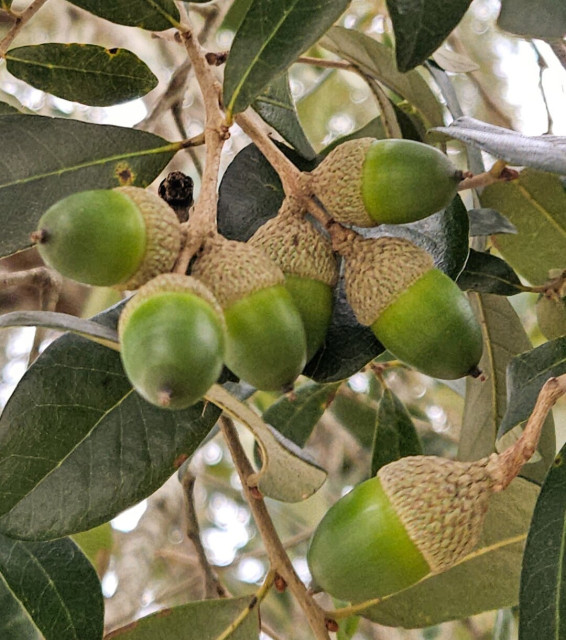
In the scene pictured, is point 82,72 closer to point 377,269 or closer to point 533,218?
point 377,269

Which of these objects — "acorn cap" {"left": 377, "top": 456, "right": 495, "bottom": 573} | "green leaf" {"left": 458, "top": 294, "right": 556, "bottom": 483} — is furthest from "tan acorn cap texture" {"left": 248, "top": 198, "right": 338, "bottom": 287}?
Result: "green leaf" {"left": 458, "top": 294, "right": 556, "bottom": 483}

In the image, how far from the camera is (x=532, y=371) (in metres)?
0.98

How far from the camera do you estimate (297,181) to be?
0.95m

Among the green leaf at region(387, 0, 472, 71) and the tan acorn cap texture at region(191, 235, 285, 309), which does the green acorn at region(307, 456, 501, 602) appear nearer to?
the tan acorn cap texture at region(191, 235, 285, 309)

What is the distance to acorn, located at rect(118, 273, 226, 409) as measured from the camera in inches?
26.4

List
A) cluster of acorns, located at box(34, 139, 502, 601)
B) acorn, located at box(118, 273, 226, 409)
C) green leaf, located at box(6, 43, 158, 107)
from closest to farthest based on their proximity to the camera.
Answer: acorn, located at box(118, 273, 226, 409), cluster of acorns, located at box(34, 139, 502, 601), green leaf, located at box(6, 43, 158, 107)

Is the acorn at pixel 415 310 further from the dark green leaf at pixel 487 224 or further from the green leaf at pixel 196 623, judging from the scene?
the green leaf at pixel 196 623

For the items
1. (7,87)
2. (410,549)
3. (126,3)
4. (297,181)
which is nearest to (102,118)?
(7,87)

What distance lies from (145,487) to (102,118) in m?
1.93

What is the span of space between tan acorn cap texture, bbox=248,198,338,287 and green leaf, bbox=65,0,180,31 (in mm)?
301

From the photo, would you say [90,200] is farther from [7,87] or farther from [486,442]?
[7,87]

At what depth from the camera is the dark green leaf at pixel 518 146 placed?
78 centimetres

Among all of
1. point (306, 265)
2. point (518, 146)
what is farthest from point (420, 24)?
point (306, 265)

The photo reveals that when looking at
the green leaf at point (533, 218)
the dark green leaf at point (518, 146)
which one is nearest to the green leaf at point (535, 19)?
the dark green leaf at point (518, 146)
